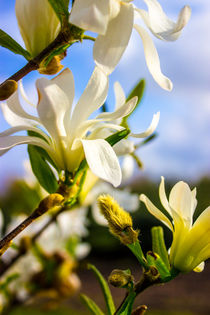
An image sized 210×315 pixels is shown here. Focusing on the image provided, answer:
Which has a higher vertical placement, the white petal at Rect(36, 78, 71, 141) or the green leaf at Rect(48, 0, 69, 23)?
the green leaf at Rect(48, 0, 69, 23)

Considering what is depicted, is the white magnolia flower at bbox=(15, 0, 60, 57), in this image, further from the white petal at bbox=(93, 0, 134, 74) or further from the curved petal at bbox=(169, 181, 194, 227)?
the curved petal at bbox=(169, 181, 194, 227)

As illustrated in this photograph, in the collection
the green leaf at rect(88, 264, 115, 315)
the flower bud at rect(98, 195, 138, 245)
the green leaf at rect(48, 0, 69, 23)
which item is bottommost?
the green leaf at rect(88, 264, 115, 315)

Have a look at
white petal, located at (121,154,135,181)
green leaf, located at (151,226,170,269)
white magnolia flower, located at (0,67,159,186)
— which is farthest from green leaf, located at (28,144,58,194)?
white petal, located at (121,154,135,181)

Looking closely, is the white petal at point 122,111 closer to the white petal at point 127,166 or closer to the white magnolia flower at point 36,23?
the white magnolia flower at point 36,23

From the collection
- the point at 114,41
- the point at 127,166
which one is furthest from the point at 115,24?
the point at 127,166

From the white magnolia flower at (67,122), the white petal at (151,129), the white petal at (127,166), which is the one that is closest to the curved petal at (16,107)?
the white magnolia flower at (67,122)

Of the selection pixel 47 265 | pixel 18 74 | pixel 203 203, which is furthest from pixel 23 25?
pixel 203 203
